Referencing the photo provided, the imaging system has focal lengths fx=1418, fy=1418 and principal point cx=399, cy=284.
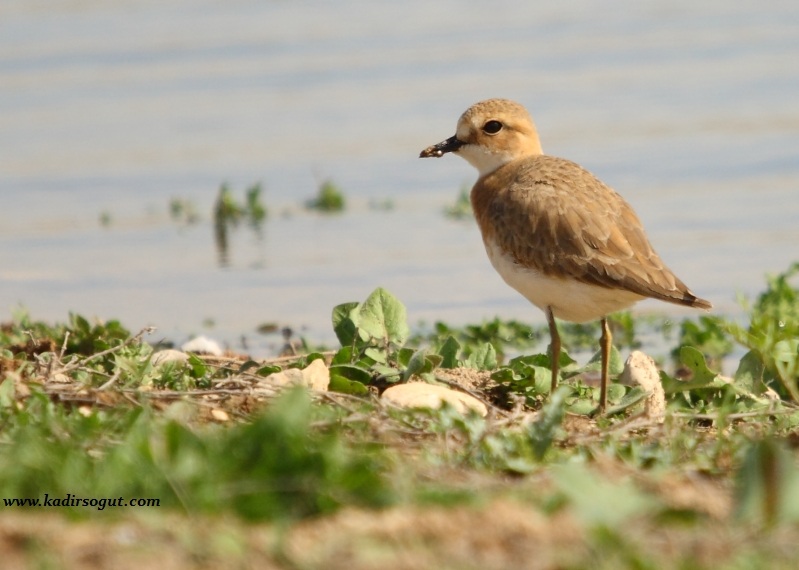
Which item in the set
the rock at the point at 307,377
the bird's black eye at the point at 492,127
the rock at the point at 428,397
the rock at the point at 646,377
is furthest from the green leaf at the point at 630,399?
the bird's black eye at the point at 492,127

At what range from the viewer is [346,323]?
660cm

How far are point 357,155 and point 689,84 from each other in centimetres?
414

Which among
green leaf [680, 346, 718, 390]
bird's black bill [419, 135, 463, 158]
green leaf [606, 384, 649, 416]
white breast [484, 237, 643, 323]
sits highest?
→ bird's black bill [419, 135, 463, 158]

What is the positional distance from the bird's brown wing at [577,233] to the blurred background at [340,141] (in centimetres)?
227

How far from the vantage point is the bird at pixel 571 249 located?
6438 mm

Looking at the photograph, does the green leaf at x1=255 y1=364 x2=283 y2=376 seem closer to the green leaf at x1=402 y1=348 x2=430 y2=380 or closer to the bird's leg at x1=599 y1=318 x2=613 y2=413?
the green leaf at x1=402 y1=348 x2=430 y2=380

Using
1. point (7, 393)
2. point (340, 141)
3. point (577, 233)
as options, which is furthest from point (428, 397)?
point (340, 141)

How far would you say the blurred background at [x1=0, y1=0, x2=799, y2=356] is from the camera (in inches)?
401

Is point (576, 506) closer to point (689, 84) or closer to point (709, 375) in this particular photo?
point (709, 375)

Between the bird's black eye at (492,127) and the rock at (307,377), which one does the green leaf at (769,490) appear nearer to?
the rock at (307,377)

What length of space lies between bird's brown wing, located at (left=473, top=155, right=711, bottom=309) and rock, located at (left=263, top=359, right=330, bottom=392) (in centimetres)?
133

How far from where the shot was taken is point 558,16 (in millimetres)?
18844

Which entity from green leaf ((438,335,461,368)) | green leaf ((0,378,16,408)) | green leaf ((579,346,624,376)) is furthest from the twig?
green leaf ((579,346,624,376))

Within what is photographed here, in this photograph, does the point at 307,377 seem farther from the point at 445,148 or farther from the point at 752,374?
the point at 445,148
